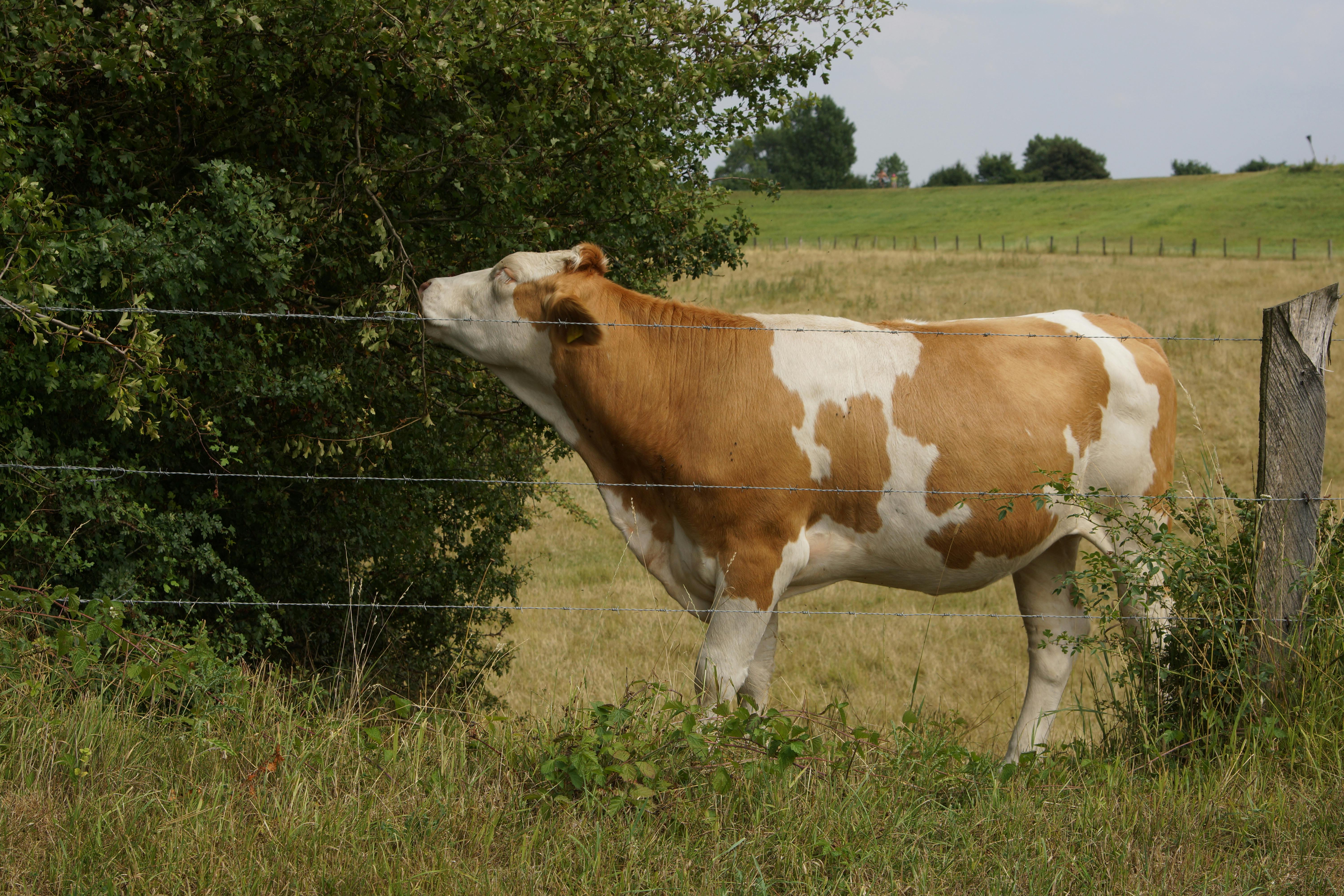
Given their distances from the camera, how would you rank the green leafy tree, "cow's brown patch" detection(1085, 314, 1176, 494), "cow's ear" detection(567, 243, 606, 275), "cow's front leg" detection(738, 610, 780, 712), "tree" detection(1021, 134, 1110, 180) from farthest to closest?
"tree" detection(1021, 134, 1110, 180), "cow's brown patch" detection(1085, 314, 1176, 494), "cow's front leg" detection(738, 610, 780, 712), "cow's ear" detection(567, 243, 606, 275), the green leafy tree

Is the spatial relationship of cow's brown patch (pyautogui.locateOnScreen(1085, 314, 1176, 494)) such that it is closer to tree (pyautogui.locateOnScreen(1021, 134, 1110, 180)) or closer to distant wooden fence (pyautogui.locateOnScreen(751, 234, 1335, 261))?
distant wooden fence (pyautogui.locateOnScreen(751, 234, 1335, 261))

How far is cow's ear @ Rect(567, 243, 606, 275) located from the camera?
4.77 metres

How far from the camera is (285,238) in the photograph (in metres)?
4.50

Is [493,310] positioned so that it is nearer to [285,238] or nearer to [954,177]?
[285,238]

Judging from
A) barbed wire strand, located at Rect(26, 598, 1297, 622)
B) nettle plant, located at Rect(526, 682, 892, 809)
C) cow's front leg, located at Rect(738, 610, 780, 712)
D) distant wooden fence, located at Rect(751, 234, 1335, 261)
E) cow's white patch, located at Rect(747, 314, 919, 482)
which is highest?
distant wooden fence, located at Rect(751, 234, 1335, 261)

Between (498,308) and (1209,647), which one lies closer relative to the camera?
(1209,647)

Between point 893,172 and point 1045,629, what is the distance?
118 m

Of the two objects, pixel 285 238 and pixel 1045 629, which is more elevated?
pixel 285 238

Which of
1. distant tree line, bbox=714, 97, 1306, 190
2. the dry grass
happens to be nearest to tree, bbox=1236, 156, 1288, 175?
distant tree line, bbox=714, 97, 1306, 190

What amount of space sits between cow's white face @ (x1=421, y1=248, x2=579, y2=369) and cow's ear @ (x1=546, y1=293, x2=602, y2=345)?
11 centimetres

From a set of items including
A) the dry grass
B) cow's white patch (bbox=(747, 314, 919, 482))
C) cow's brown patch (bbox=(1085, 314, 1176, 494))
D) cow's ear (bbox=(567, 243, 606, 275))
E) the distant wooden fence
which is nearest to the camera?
cow's white patch (bbox=(747, 314, 919, 482))

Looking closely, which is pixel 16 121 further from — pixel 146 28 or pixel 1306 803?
pixel 1306 803

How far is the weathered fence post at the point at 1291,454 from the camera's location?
388 cm

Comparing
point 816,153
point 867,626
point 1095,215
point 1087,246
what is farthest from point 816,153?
point 867,626
